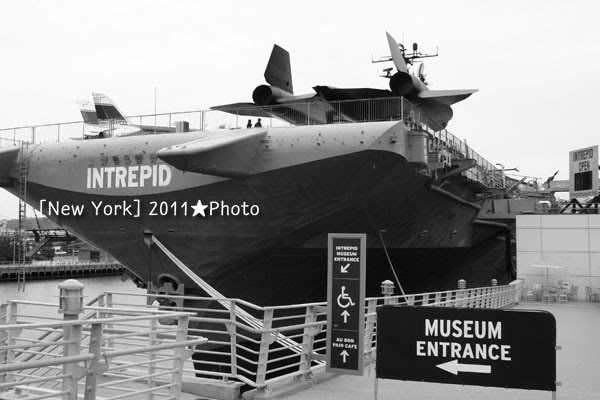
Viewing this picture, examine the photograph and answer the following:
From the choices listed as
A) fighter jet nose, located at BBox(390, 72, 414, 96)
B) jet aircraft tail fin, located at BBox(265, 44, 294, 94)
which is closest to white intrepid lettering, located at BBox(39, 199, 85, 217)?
jet aircraft tail fin, located at BBox(265, 44, 294, 94)

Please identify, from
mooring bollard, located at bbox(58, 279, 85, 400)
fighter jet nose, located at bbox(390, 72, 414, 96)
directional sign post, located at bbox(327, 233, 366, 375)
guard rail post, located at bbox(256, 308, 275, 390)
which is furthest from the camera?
fighter jet nose, located at bbox(390, 72, 414, 96)

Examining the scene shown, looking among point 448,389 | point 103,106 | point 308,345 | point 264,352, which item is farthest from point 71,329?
point 103,106

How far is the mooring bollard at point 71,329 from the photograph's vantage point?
216 inches

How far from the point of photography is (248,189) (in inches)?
717

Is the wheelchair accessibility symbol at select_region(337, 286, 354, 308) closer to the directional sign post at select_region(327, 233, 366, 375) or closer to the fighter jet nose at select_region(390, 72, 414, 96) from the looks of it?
the directional sign post at select_region(327, 233, 366, 375)

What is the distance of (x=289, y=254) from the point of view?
773 inches

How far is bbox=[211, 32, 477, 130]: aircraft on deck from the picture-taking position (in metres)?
20.3

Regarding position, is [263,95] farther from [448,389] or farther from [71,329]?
[71,329]

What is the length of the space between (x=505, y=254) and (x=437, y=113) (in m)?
16.7

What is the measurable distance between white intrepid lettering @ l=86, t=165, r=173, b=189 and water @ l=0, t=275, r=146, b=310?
28.4m

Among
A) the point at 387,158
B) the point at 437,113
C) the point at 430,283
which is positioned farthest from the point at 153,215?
the point at 430,283

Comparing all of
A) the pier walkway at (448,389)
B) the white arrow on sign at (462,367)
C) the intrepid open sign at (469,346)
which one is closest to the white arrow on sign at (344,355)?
the pier walkway at (448,389)

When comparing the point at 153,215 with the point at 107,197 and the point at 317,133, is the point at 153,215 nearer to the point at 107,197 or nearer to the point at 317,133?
the point at 107,197

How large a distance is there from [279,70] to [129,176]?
21.0 ft
